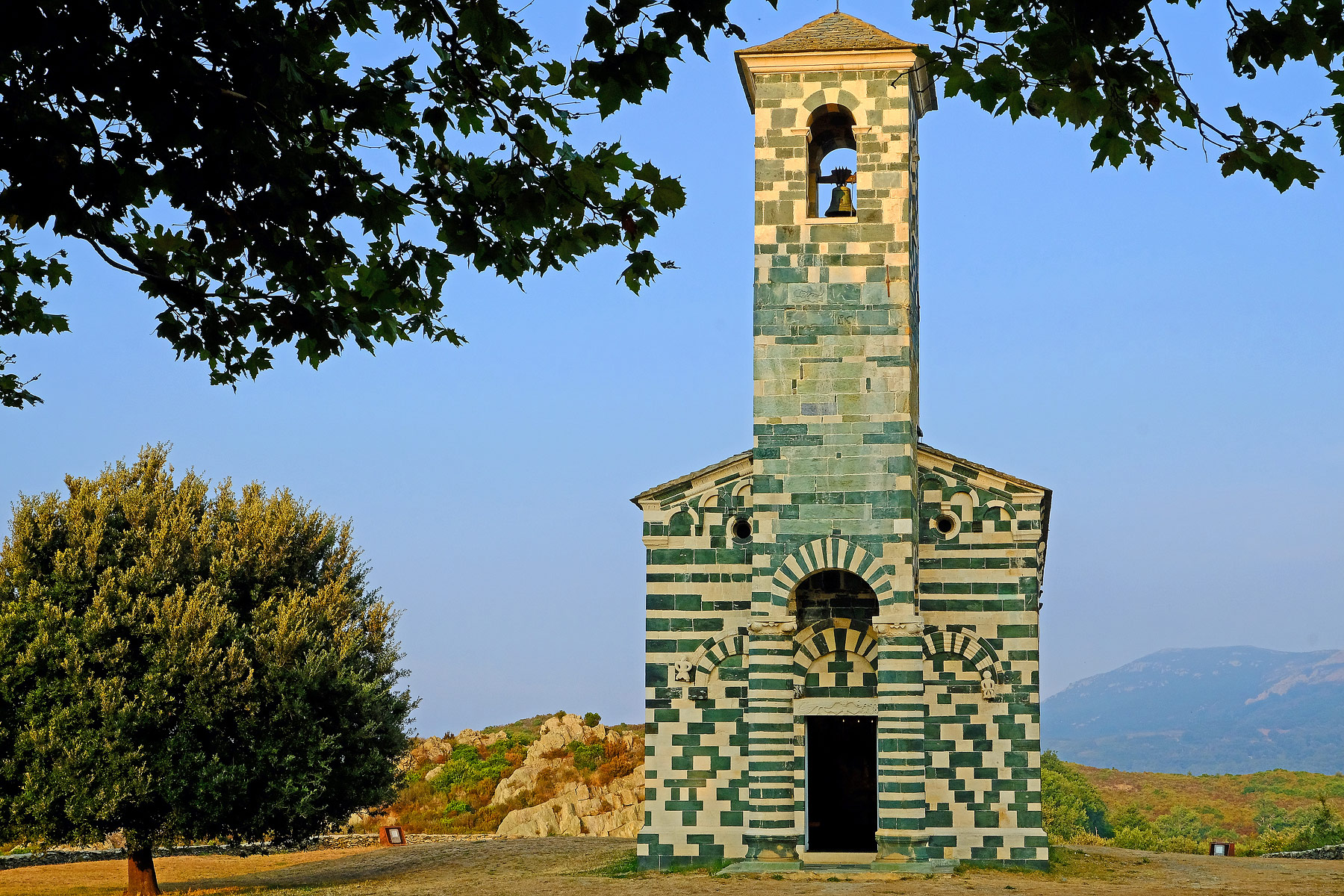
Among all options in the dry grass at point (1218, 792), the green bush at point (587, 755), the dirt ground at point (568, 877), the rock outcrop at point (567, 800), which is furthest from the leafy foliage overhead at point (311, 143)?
the dry grass at point (1218, 792)

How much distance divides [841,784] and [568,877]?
199 inches

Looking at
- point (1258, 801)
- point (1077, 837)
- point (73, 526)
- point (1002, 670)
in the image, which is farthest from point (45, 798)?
point (1258, 801)

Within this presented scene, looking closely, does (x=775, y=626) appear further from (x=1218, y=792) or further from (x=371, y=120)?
(x=1218, y=792)

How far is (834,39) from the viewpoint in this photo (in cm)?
2244

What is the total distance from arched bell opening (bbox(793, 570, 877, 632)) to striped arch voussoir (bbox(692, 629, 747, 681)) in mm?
963

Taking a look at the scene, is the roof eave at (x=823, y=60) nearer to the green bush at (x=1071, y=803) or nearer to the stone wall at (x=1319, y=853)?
the stone wall at (x=1319, y=853)

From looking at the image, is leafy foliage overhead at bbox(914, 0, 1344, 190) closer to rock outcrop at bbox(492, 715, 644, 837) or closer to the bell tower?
the bell tower

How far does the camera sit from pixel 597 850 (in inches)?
1030

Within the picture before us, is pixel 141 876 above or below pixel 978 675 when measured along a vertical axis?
below

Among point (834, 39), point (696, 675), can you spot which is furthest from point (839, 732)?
point (834, 39)

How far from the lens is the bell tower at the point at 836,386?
2088cm

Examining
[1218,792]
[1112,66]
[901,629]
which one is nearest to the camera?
[1112,66]

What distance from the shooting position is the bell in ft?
74.2

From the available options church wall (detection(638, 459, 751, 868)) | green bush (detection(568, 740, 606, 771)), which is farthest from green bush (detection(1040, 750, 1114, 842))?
church wall (detection(638, 459, 751, 868))
